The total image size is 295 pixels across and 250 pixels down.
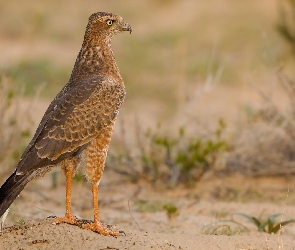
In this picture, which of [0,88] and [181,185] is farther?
[181,185]

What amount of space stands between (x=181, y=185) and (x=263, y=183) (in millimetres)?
1079

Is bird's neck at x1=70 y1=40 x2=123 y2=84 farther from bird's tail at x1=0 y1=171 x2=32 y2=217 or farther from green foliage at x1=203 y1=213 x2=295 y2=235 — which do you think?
green foliage at x1=203 y1=213 x2=295 y2=235

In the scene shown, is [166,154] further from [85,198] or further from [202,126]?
[85,198]

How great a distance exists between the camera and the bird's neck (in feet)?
19.2

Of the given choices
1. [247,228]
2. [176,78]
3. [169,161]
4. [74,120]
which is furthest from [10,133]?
[176,78]

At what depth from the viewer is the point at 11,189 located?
5176 millimetres

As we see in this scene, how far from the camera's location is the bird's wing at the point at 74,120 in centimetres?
537

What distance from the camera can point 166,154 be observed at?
937cm

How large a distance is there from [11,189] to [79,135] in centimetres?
64

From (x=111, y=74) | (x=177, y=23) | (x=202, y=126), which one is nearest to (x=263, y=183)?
(x=202, y=126)

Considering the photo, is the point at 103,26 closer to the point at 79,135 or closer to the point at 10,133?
the point at 79,135

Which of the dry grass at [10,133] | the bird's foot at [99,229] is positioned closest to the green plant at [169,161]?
the dry grass at [10,133]

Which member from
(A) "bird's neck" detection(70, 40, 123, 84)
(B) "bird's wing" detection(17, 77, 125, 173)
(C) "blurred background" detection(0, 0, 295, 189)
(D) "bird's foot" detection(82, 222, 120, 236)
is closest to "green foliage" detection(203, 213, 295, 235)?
(D) "bird's foot" detection(82, 222, 120, 236)

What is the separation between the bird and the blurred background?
2.03m
